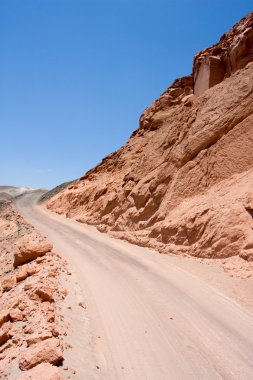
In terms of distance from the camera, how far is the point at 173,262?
16000mm

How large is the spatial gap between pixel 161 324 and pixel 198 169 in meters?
11.5

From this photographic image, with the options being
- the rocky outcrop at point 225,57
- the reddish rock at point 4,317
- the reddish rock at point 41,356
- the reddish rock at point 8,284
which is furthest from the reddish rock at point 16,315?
the rocky outcrop at point 225,57

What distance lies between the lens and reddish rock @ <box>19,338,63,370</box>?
657cm

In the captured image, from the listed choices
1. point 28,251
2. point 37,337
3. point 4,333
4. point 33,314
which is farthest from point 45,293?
point 28,251

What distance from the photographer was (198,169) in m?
19.4

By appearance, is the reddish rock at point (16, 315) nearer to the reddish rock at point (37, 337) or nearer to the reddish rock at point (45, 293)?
the reddish rock at point (45, 293)

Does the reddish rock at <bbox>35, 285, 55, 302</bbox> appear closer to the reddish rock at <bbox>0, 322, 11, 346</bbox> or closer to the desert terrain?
the desert terrain

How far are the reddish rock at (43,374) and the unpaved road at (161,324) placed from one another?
3.78 feet

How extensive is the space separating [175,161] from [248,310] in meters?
12.0

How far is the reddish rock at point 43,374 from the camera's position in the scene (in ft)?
19.0

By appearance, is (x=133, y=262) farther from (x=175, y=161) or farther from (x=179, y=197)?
(x=175, y=161)

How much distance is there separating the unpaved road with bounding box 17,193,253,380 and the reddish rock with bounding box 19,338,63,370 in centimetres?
93

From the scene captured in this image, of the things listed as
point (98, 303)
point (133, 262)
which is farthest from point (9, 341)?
point (133, 262)

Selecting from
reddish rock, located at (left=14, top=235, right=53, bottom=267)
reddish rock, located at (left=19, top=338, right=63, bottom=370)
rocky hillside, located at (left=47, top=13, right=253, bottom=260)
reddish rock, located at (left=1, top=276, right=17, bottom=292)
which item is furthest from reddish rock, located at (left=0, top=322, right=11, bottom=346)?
rocky hillside, located at (left=47, top=13, right=253, bottom=260)
